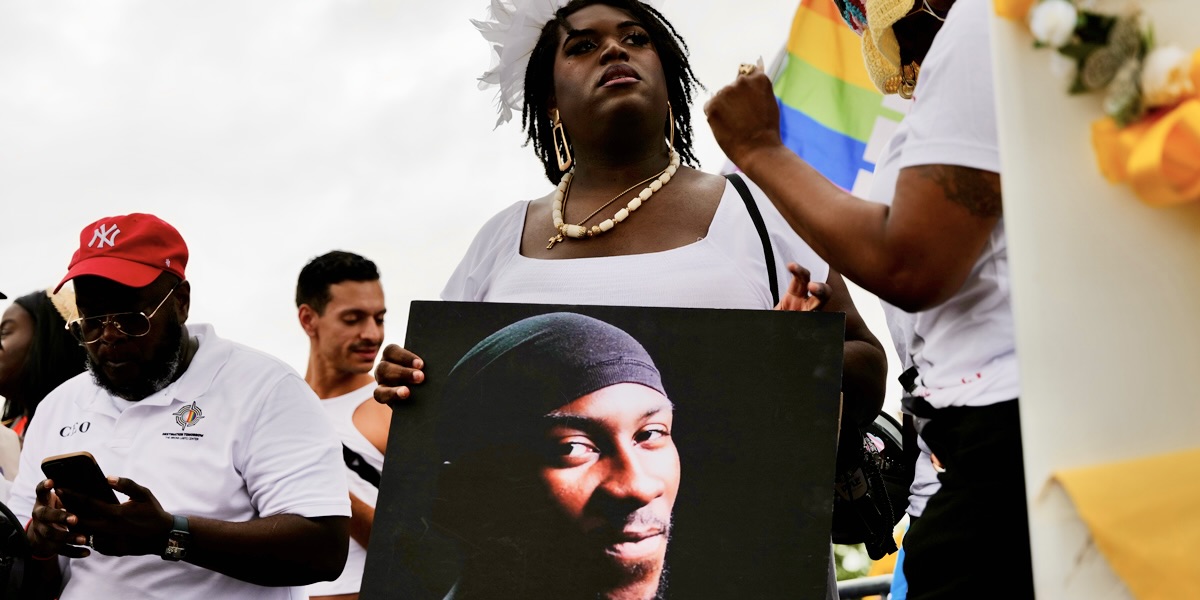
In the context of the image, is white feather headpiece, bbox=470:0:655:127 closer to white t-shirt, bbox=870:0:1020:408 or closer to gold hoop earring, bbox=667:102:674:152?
gold hoop earring, bbox=667:102:674:152

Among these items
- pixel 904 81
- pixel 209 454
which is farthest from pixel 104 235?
pixel 904 81

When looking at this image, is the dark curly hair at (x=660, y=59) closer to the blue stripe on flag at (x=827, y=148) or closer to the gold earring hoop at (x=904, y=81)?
the gold earring hoop at (x=904, y=81)

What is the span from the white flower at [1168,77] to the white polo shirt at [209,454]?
256 centimetres

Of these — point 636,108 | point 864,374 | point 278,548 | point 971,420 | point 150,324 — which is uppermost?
point 636,108

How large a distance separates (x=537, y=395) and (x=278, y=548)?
135cm

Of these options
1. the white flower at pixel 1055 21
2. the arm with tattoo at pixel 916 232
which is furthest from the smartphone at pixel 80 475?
the white flower at pixel 1055 21

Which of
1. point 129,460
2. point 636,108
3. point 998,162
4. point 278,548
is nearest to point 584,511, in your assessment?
point 998,162

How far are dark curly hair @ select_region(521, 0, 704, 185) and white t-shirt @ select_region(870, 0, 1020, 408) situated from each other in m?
1.37

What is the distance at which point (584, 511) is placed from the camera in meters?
2.12

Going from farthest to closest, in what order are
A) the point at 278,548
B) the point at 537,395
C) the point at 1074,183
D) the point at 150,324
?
1. the point at 150,324
2. the point at 278,548
3. the point at 537,395
4. the point at 1074,183

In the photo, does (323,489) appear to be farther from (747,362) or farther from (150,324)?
(747,362)

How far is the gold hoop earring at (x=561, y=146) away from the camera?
3125 mm

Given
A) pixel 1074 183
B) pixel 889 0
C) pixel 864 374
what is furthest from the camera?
pixel 864 374

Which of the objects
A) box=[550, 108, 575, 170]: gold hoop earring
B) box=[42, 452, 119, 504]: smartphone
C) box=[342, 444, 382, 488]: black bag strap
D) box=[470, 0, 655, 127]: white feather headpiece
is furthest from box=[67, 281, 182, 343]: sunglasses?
box=[550, 108, 575, 170]: gold hoop earring
